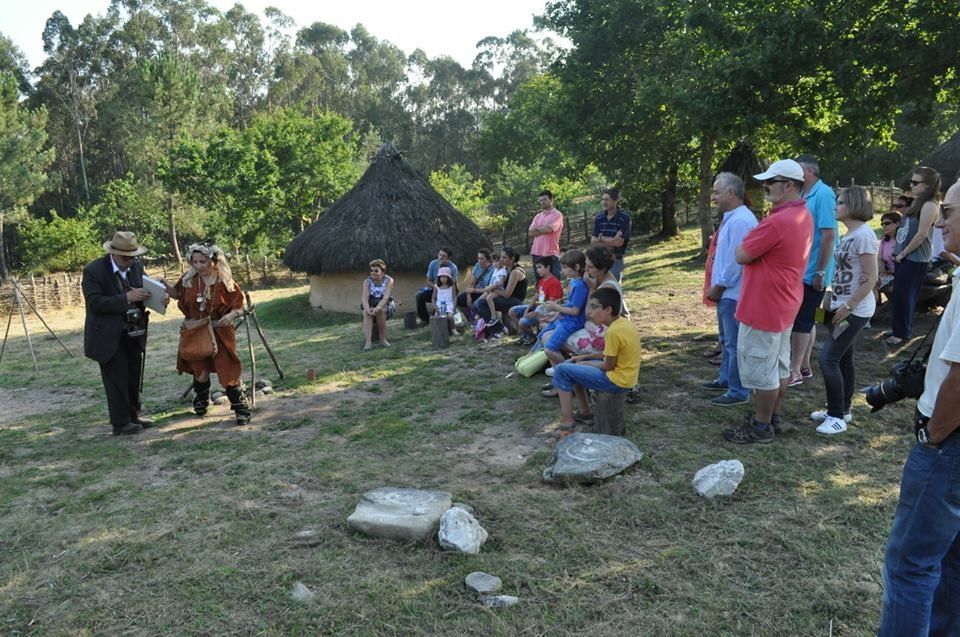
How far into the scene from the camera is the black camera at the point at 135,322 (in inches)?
218

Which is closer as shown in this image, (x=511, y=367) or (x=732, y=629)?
(x=732, y=629)

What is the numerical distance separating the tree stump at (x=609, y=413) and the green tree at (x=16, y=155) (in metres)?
30.8

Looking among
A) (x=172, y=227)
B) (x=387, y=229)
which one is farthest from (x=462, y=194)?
(x=172, y=227)

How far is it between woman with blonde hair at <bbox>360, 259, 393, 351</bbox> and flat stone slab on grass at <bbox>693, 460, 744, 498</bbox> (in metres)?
5.74

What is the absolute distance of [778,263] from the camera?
4109 millimetres

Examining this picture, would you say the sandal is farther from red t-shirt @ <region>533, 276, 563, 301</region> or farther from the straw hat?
the straw hat

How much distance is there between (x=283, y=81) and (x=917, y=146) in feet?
123

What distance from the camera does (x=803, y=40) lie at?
692cm

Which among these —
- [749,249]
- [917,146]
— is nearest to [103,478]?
[749,249]

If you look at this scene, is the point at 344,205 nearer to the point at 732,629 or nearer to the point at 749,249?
the point at 749,249

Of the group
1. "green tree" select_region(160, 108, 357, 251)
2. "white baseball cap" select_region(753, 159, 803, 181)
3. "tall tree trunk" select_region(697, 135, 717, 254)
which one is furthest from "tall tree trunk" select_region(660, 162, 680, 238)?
"white baseball cap" select_region(753, 159, 803, 181)

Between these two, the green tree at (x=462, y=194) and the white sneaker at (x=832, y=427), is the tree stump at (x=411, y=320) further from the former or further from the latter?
the green tree at (x=462, y=194)

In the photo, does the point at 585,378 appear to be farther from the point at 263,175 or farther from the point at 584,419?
the point at 263,175

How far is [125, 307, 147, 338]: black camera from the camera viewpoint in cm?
553
